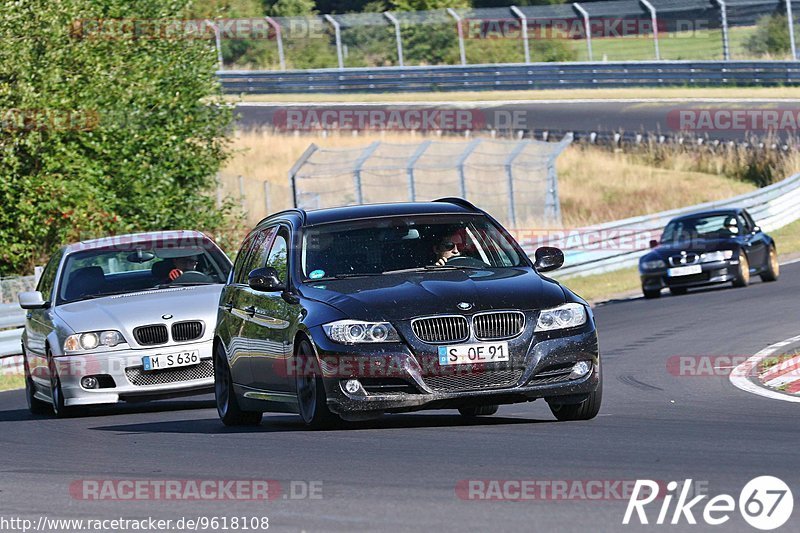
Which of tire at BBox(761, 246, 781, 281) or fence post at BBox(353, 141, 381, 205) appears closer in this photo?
tire at BBox(761, 246, 781, 281)

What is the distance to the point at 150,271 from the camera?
15133 mm

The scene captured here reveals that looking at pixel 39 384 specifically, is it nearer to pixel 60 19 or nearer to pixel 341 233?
pixel 341 233

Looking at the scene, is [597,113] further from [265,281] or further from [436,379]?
[436,379]

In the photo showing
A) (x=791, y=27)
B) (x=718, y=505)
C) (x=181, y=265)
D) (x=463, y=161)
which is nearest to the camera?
(x=718, y=505)

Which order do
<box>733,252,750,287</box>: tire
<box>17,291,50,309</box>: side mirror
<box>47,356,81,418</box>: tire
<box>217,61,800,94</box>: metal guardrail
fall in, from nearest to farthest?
1. <box>47,356,81,418</box>: tire
2. <box>17,291,50,309</box>: side mirror
3. <box>733,252,750,287</box>: tire
4. <box>217,61,800,94</box>: metal guardrail

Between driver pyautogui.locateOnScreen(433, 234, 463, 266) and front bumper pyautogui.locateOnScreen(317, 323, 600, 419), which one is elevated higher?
driver pyautogui.locateOnScreen(433, 234, 463, 266)

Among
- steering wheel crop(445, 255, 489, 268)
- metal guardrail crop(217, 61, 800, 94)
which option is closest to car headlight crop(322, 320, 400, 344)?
steering wheel crop(445, 255, 489, 268)

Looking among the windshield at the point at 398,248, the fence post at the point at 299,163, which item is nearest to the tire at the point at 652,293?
the fence post at the point at 299,163

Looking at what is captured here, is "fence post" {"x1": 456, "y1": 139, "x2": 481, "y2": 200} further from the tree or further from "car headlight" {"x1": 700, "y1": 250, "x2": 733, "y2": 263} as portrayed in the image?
"car headlight" {"x1": 700, "y1": 250, "x2": 733, "y2": 263}

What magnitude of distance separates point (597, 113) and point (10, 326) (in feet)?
103

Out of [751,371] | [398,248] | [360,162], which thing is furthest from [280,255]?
[360,162]

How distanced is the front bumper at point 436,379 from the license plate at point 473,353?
4cm

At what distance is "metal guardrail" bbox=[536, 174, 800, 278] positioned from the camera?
1168 inches

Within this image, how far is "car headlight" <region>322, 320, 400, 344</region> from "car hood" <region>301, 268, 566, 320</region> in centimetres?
5
